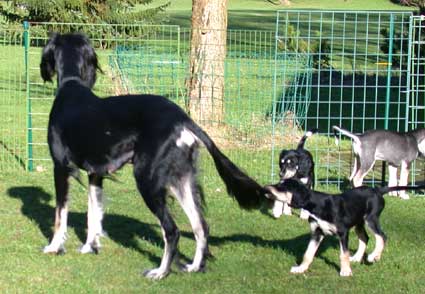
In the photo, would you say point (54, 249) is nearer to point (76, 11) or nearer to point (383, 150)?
point (383, 150)

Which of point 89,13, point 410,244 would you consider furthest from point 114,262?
point 89,13

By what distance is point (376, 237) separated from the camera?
22.9ft

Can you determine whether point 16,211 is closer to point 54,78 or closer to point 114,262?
point 54,78

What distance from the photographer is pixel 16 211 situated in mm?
8797

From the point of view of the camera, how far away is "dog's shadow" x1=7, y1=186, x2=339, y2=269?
7555mm

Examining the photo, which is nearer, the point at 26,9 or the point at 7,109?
the point at 7,109

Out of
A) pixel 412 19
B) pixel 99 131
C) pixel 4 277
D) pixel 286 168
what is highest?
pixel 412 19

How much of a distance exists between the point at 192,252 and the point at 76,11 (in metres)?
22.8

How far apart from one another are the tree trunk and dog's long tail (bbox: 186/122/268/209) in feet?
17.9

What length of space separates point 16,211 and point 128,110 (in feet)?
9.07

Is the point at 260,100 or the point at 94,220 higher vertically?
the point at 260,100

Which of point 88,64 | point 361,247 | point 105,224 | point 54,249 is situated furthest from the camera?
point 105,224

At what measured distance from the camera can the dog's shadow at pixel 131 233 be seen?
24.8 feet

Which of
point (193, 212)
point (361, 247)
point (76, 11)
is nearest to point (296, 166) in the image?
point (361, 247)
